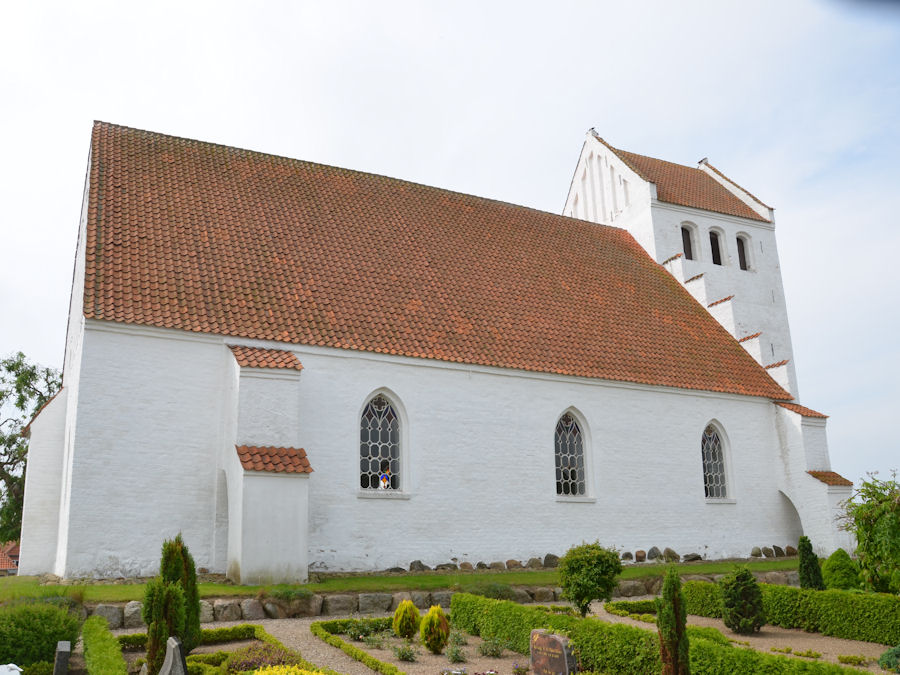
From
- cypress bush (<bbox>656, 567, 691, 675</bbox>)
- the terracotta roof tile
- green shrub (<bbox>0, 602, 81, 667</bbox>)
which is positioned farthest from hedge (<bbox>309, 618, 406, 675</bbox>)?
the terracotta roof tile

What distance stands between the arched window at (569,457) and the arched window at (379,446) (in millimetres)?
3862

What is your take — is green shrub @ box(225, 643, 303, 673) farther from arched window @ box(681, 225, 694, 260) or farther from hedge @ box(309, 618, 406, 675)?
arched window @ box(681, 225, 694, 260)

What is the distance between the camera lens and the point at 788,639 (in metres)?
10.8

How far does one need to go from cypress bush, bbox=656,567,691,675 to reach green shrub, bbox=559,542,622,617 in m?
3.08

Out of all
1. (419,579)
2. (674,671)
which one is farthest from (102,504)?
(674,671)

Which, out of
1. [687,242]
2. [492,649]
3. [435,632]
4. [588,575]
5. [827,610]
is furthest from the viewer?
[687,242]

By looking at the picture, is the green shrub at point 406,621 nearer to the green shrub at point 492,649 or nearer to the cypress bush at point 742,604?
the green shrub at point 492,649

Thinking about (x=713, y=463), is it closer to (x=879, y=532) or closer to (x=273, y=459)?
(x=879, y=532)

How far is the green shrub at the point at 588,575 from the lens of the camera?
1040 centimetres

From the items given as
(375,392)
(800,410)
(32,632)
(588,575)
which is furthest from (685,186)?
(32,632)

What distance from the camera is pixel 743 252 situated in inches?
977

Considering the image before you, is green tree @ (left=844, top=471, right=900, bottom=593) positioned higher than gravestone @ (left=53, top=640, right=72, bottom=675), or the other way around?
green tree @ (left=844, top=471, right=900, bottom=593)

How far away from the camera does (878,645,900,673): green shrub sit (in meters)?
8.42

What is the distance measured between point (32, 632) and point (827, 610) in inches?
412
